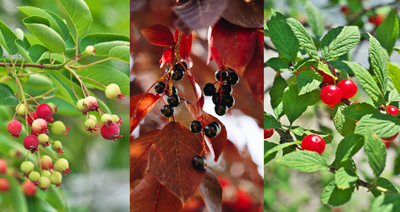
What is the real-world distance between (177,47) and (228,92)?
76 millimetres

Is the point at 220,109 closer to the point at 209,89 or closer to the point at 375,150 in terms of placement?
the point at 209,89

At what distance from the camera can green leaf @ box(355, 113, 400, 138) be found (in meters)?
0.30

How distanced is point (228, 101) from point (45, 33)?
25 cm

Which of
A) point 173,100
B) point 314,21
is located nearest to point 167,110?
point 173,100

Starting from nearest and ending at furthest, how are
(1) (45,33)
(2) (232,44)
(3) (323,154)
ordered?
(2) (232,44) → (1) (45,33) → (3) (323,154)

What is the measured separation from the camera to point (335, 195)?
0.31 m

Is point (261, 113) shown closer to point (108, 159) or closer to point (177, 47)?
point (177, 47)

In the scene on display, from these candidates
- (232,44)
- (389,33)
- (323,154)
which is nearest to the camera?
(232,44)

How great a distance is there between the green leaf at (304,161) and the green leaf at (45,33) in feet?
1.06

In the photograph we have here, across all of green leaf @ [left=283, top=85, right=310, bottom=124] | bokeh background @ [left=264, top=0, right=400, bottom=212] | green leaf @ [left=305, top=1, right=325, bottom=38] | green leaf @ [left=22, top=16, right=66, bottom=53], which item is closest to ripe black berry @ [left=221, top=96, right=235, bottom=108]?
green leaf @ [left=283, top=85, right=310, bottom=124]

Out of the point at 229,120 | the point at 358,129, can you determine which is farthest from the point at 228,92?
the point at 358,129

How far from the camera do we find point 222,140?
0.33 metres

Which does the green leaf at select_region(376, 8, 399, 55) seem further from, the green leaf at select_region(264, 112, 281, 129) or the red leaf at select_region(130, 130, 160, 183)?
the red leaf at select_region(130, 130, 160, 183)

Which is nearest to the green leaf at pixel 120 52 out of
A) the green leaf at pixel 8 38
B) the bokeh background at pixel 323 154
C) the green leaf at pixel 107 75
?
the green leaf at pixel 107 75
